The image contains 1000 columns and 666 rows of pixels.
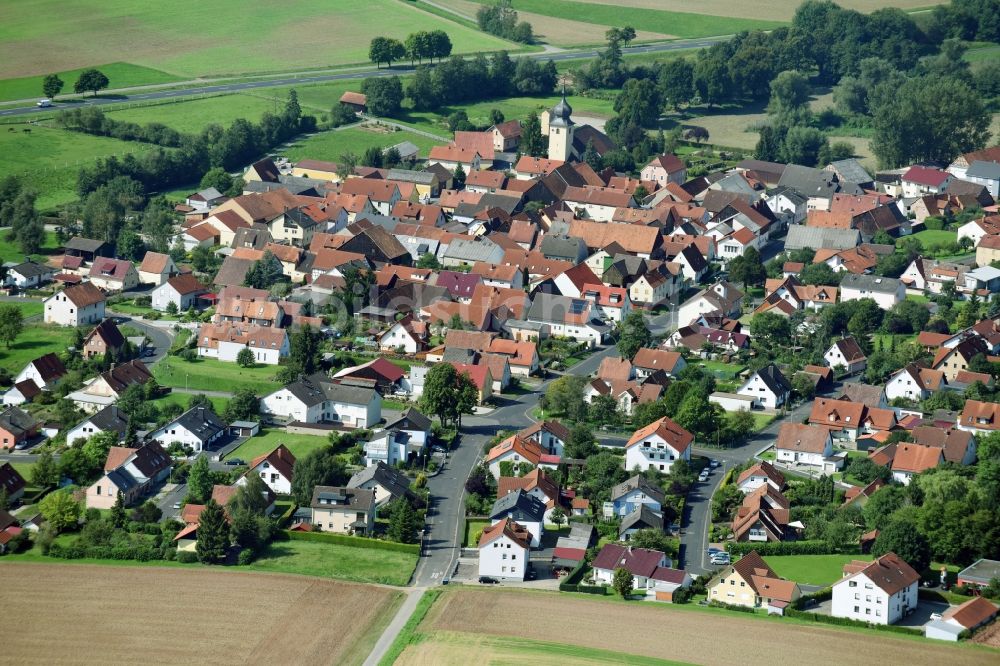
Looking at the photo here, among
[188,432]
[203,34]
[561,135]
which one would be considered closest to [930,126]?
[561,135]

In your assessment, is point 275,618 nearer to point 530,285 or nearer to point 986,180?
point 530,285

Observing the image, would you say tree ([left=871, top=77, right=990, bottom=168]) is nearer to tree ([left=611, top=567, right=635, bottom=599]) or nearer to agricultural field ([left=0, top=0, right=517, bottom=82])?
agricultural field ([left=0, top=0, right=517, bottom=82])

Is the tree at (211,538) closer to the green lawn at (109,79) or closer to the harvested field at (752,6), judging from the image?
the green lawn at (109,79)

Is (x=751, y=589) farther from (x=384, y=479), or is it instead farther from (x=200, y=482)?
(x=200, y=482)

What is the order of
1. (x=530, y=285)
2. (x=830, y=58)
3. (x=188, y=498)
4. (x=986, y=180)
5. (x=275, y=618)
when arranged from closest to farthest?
(x=275, y=618), (x=188, y=498), (x=530, y=285), (x=986, y=180), (x=830, y=58)

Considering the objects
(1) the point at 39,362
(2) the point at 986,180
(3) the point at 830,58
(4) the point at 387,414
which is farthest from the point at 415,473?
(3) the point at 830,58

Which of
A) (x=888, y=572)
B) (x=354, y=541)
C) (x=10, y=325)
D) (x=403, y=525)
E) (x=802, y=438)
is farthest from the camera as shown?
(x=10, y=325)

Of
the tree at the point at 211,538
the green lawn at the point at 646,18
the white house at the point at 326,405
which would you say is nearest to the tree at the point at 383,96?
the green lawn at the point at 646,18
